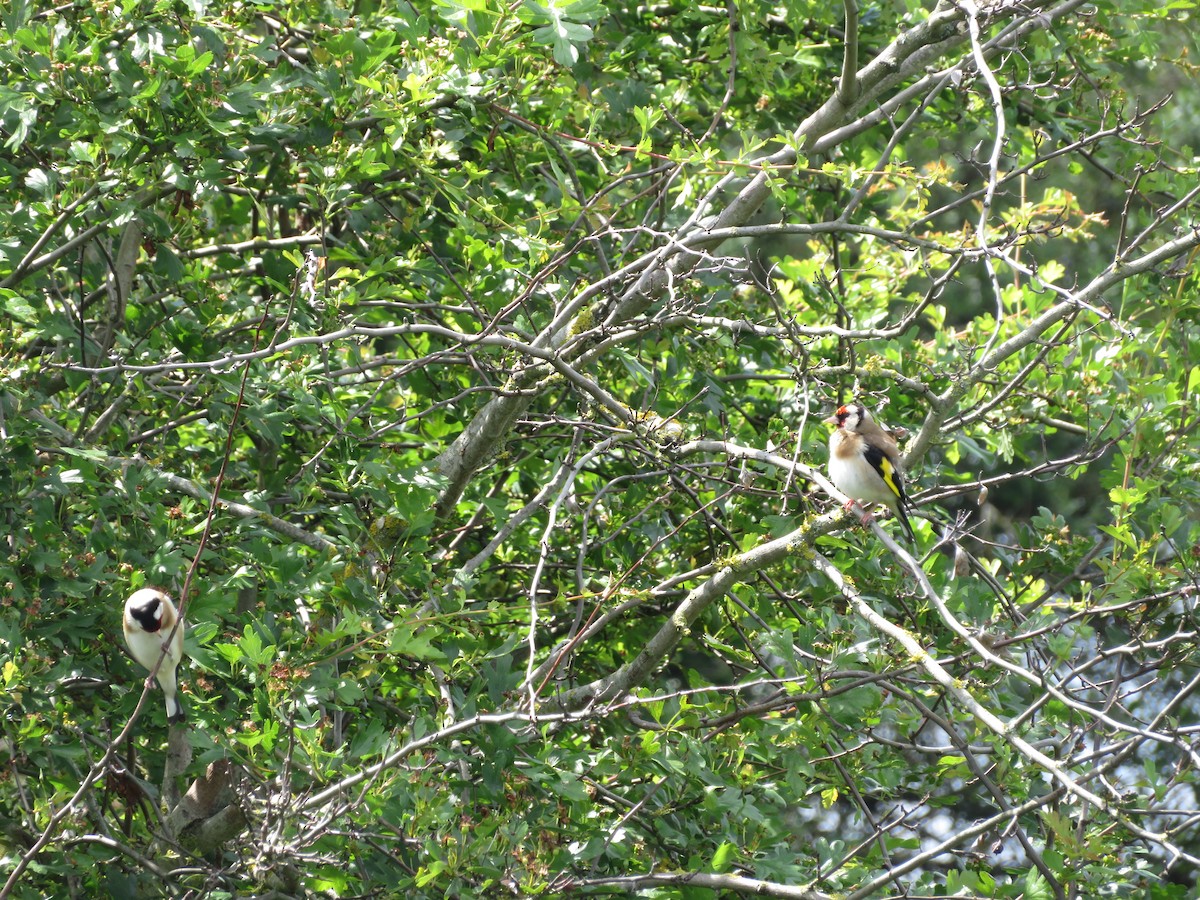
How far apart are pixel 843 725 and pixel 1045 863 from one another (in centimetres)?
75

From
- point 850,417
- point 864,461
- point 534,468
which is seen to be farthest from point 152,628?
point 850,417

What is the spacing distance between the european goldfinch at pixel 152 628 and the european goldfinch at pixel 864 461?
2357 millimetres

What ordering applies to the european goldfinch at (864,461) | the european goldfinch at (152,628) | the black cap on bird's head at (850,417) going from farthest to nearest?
the black cap on bird's head at (850,417) → the european goldfinch at (864,461) → the european goldfinch at (152,628)

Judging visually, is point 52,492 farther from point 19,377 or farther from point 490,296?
point 490,296

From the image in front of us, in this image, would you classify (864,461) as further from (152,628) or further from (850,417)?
(152,628)

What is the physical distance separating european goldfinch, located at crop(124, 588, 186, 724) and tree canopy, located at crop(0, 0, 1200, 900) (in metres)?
0.08

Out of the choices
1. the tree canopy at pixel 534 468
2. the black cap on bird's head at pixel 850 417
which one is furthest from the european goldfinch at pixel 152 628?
the black cap on bird's head at pixel 850 417

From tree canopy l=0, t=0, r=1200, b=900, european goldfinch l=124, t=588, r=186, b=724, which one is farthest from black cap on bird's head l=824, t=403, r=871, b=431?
european goldfinch l=124, t=588, r=186, b=724

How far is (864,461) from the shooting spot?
5.06 meters

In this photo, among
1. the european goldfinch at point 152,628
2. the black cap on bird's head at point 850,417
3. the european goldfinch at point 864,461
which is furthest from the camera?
the black cap on bird's head at point 850,417

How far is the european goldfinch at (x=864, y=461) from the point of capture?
4828mm

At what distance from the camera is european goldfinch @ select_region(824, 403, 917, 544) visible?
4828mm

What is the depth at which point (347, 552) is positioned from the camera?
431 cm

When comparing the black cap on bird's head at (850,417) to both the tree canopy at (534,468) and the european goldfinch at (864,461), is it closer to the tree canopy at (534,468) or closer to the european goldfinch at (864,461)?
the european goldfinch at (864,461)
